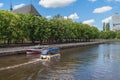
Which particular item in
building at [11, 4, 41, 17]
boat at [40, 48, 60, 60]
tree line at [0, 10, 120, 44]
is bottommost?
boat at [40, 48, 60, 60]

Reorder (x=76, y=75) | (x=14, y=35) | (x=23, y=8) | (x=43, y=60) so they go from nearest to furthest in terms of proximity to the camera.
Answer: (x=76, y=75) → (x=43, y=60) → (x=14, y=35) → (x=23, y=8)

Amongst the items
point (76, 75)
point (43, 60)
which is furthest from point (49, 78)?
point (43, 60)

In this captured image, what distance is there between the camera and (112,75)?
44688mm

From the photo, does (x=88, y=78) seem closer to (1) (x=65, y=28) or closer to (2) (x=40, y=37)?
(2) (x=40, y=37)

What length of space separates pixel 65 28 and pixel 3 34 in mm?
66919

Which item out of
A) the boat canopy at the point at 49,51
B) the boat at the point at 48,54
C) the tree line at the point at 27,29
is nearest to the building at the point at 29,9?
the tree line at the point at 27,29

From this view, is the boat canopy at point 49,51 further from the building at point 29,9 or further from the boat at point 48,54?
the building at point 29,9

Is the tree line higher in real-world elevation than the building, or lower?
lower

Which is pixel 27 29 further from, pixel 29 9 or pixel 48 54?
pixel 29 9

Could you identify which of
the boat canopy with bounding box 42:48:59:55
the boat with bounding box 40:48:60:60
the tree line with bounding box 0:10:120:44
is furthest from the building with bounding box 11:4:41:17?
the boat with bounding box 40:48:60:60

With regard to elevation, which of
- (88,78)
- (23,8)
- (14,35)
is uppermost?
(23,8)

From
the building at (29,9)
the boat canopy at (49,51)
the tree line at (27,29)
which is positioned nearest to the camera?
the boat canopy at (49,51)

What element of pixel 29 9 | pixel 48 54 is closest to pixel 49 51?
pixel 48 54

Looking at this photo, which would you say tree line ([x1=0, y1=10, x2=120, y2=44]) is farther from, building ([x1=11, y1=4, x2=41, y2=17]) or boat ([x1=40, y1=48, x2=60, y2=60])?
building ([x1=11, y1=4, x2=41, y2=17])
